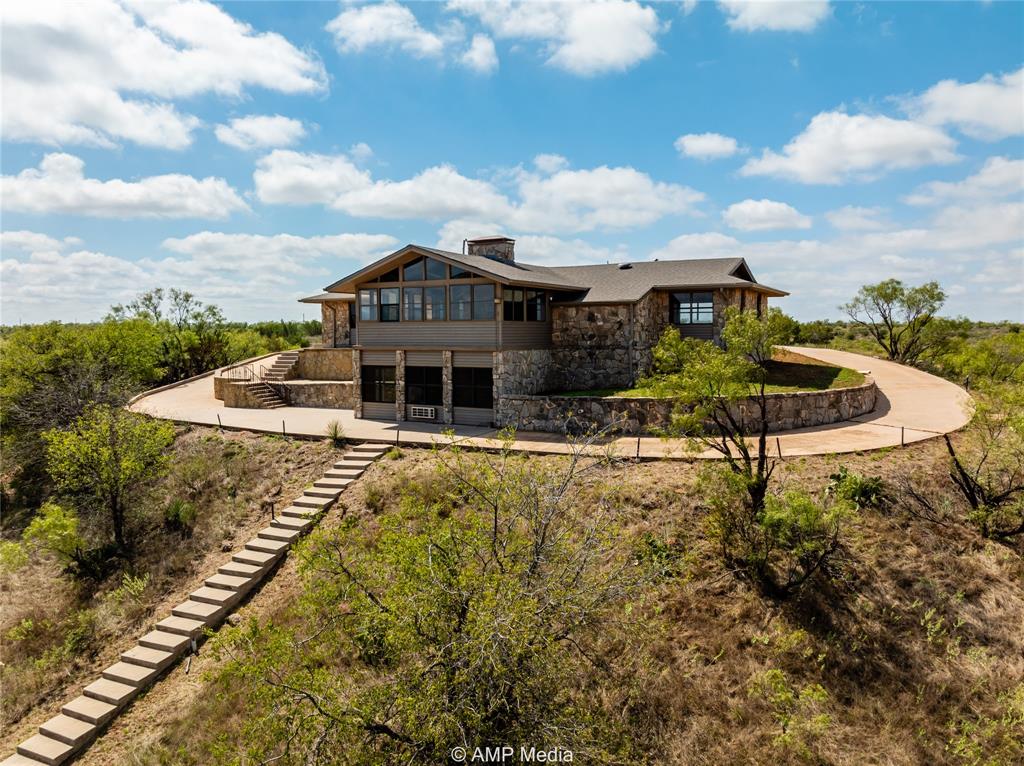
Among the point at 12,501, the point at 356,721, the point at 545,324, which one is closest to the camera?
the point at 356,721

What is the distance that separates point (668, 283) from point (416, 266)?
33.2ft

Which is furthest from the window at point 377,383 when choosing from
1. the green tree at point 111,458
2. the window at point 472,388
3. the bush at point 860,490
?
the bush at point 860,490

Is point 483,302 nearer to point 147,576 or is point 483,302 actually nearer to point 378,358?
point 378,358

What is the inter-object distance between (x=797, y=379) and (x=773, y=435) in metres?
7.09

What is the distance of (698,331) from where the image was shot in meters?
24.2

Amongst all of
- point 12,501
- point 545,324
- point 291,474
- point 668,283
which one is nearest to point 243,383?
point 12,501

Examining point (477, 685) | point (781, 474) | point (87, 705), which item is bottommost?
point (87, 705)

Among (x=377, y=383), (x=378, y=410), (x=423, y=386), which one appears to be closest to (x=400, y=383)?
(x=423, y=386)

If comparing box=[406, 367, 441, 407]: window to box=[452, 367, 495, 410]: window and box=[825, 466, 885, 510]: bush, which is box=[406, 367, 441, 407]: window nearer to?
box=[452, 367, 495, 410]: window

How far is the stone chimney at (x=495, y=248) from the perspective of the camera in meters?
26.0

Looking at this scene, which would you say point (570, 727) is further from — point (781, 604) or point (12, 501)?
point (12, 501)

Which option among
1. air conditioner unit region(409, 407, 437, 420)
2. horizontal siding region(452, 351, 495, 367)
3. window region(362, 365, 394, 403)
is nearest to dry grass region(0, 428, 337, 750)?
air conditioner unit region(409, 407, 437, 420)

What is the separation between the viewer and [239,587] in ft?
45.9

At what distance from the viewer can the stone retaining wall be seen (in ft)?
61.2
